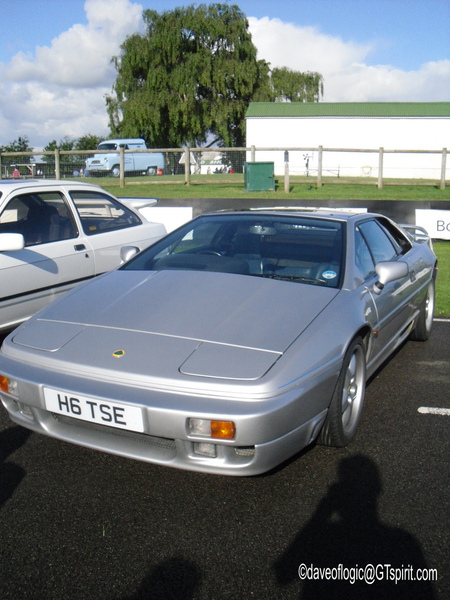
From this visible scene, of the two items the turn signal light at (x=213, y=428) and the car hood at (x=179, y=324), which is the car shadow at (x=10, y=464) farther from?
the turn signal light at (x=213, y=428)

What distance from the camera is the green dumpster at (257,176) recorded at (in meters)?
22.2

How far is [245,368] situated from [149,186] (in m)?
22.5

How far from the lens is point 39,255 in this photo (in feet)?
17.0

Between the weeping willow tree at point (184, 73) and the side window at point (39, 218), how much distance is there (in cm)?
3969

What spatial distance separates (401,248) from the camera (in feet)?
16.4

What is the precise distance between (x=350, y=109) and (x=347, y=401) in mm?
43662

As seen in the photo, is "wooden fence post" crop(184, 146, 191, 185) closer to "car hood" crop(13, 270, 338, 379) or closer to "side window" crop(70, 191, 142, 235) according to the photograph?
"side window" crop(70, 191, 142, 235)

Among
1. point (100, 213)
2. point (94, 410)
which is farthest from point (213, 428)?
point (100, 213)

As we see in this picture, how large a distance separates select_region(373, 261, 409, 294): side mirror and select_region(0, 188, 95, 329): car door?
2.81 m

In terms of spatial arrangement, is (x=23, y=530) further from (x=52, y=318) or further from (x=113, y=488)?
(x=52, y=318)

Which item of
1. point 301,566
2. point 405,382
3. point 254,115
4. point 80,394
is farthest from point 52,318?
point 254,115

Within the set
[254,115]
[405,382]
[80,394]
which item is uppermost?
[254,115]

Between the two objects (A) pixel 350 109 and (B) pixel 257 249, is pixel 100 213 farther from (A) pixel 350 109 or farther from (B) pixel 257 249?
(A) pixel 350 109

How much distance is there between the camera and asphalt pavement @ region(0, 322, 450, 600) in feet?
7.50
